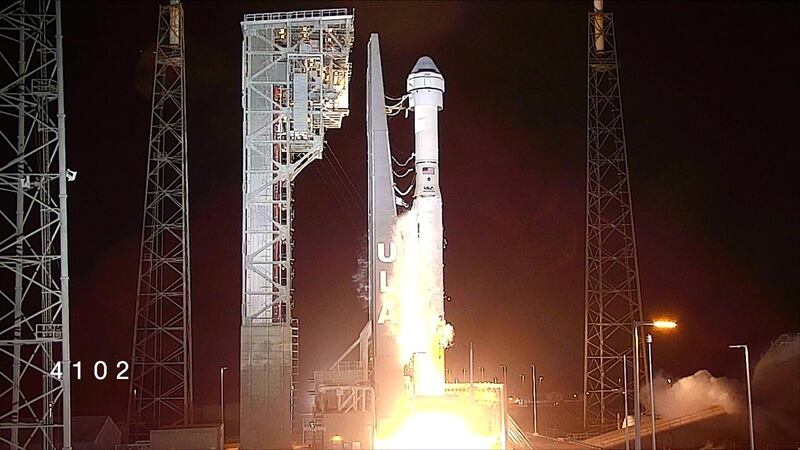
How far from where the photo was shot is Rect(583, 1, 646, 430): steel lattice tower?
42.9 metres

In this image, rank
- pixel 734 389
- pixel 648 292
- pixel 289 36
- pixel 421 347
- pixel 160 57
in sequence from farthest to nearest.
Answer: pixel 648 292 < pixel 734 389 < pixel 160 57 < pixel 289 36 < pixel 421 347

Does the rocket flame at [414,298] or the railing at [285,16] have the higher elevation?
the railing at [285,16]

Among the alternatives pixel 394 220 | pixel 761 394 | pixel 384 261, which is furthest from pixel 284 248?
pixel 761 394

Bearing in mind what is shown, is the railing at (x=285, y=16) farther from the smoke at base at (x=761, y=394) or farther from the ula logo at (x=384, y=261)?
the smoke at base at (x=761, y=394)

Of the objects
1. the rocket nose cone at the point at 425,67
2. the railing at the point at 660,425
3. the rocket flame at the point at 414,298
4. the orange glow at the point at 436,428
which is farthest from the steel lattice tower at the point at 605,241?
the rocket flame at the point at 414,298

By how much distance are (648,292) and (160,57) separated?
1184 inches

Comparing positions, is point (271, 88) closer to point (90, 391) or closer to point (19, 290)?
point (19, 290)

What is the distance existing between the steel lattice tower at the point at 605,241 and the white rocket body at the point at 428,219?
1365 centimetres

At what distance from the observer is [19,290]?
22.8 meters

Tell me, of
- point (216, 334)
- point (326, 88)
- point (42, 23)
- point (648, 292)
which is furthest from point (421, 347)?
point (648, 292)

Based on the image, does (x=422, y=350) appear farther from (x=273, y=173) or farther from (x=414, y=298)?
(x=273, y=173)

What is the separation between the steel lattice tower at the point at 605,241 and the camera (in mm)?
42875

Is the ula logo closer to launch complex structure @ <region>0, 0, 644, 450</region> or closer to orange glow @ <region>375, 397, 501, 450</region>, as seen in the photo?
launch complex structure @ <region>0, 0, 644, 450</region>

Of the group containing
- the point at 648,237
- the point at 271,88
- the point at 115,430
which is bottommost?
the point at 115,430
